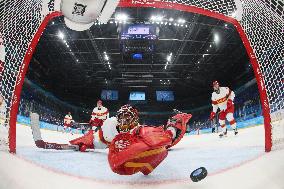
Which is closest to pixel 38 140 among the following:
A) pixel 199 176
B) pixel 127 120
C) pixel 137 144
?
pixel 127 120

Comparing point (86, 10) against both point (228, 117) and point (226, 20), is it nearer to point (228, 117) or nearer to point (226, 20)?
point (226, 20)

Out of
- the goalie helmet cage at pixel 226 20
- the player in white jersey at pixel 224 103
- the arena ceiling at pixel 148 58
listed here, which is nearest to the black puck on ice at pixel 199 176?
the goalie helmet cage at pixel 226 20

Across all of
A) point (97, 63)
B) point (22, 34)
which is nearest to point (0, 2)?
point (22, 34)

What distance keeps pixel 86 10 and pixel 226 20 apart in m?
0.91

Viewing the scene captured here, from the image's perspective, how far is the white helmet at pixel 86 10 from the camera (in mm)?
874

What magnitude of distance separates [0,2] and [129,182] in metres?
1.10

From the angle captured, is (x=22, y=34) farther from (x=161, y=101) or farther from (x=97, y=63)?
(x=161, y=101)

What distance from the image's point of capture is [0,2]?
52.9 inches

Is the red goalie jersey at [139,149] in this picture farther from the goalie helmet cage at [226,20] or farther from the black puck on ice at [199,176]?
the goalie helmet cage at [226,20]

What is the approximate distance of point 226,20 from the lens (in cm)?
150

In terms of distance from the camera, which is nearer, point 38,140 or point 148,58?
point 38,140

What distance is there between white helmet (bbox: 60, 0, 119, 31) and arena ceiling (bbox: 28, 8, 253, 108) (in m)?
3.44

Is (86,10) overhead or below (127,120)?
overhead

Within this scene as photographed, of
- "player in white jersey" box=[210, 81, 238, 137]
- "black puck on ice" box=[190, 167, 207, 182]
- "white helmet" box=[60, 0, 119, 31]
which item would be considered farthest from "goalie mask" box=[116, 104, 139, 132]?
"player in white jersey" box=[210, 81, 238, 137]
